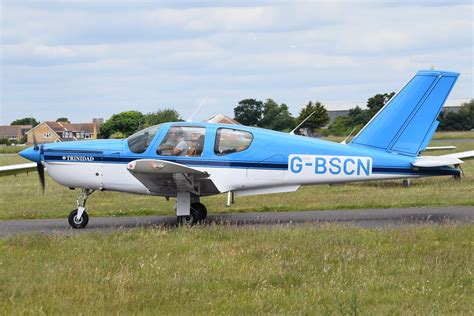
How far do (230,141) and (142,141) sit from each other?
5.36 ft

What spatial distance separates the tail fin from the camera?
45.0 feet

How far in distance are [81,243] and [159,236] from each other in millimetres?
1216

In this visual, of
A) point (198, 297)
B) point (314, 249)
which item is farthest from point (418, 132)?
point (198, 297)

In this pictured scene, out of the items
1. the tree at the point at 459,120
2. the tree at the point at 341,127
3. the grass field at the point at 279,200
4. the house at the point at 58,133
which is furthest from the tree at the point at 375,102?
the grass field at the point at 279,200

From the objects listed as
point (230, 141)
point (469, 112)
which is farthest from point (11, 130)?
point (230, 141)

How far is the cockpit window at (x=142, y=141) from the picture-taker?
13461mm

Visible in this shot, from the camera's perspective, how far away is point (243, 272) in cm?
828

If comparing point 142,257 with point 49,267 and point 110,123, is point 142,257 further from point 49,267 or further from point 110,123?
point 110,123

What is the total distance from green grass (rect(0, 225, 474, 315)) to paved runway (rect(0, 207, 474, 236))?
1.85 metres

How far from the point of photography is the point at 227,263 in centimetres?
879

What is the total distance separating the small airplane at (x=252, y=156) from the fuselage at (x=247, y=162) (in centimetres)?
2

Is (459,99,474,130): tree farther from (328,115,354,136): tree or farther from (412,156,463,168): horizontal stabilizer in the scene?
(412,156,463,168): horizontal stabilizer

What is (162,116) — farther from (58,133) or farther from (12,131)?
(12,131)

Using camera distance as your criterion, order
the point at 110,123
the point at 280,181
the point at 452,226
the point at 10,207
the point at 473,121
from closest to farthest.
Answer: the point at 452,226 < the point at 280,181 < the point at 10,207 < the point at 110,123 < the point at 473,121
